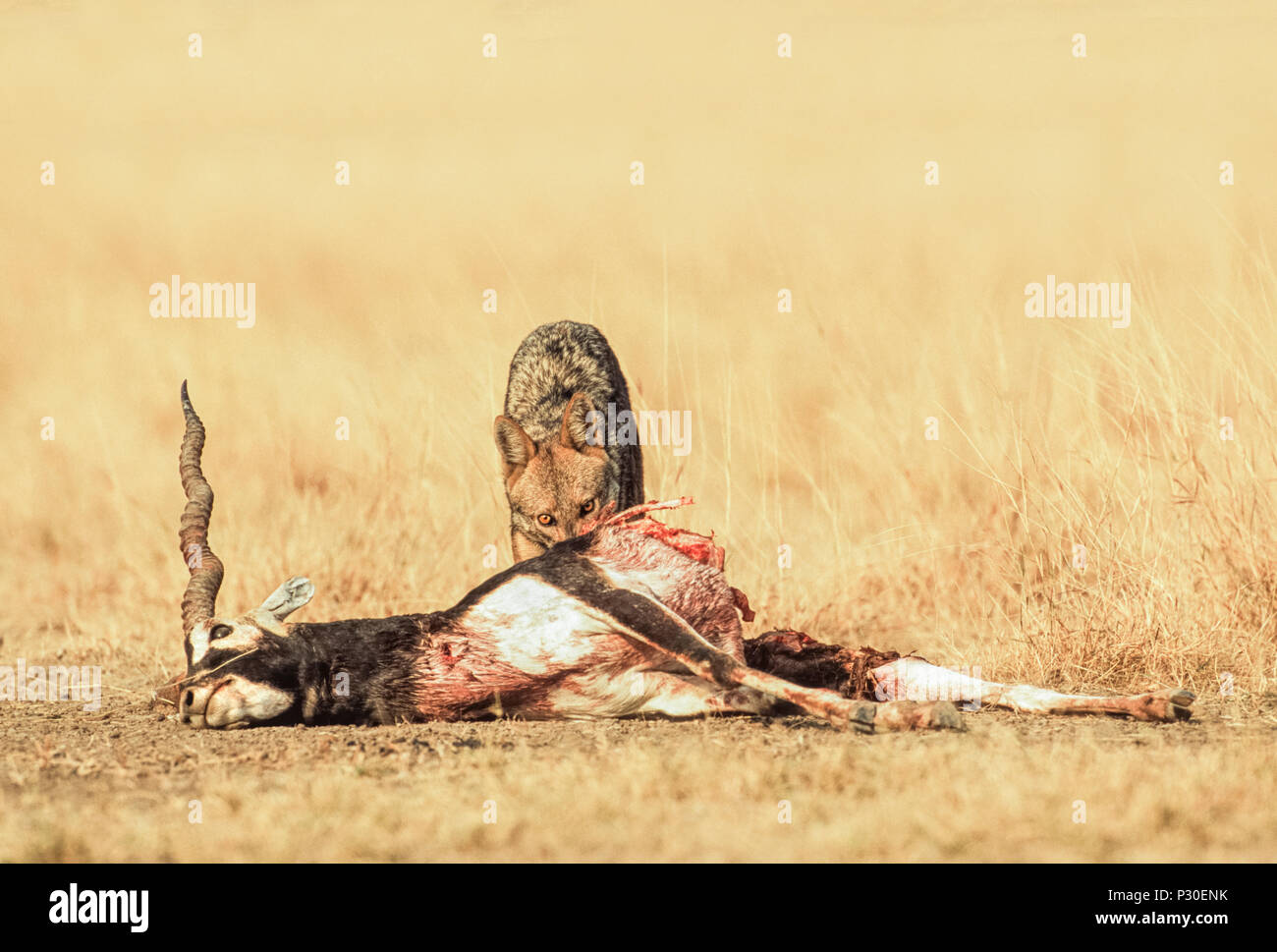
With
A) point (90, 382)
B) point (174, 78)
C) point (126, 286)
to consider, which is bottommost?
point (90, 382)

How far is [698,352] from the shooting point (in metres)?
18.2

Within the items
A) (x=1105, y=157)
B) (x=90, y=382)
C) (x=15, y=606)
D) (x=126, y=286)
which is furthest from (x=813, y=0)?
(x=15, y=606)

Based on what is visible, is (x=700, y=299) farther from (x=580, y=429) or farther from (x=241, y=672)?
(x=241, y=672)

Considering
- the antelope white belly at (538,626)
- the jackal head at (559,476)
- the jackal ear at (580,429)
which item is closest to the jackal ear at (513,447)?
the jackal head at (559,476)

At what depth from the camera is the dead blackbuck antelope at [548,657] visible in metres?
6.71

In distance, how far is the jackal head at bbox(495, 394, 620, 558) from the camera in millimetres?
10172

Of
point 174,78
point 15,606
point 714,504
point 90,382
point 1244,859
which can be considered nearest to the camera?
point 1244,859

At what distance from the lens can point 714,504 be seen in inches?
529

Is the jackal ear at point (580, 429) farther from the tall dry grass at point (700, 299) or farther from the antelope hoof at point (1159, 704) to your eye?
the antelope hoof at point (1159, 704)

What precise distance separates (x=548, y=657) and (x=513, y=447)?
3.61 meters

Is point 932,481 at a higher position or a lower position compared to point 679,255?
lower

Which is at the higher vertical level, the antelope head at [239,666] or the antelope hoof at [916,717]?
the antelope head at [239,666]
